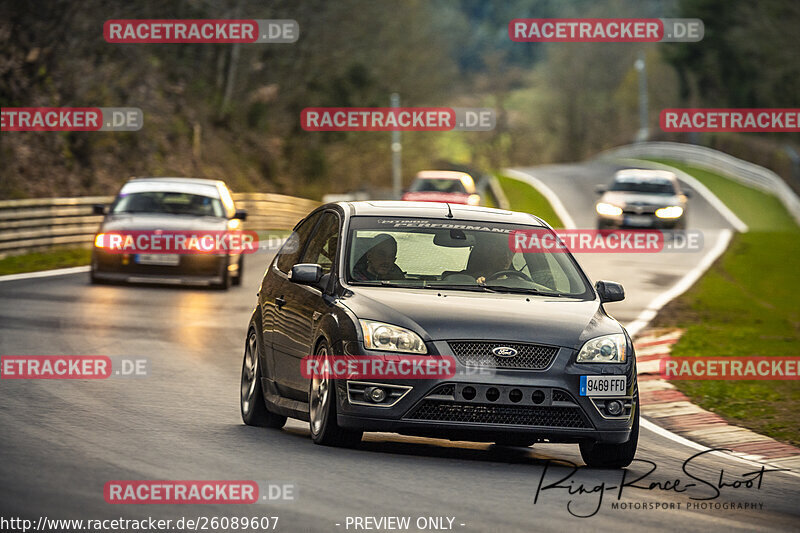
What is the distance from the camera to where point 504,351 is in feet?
29.5

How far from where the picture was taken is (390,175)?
8269cm

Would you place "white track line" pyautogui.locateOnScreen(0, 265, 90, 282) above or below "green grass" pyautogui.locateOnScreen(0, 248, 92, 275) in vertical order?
below

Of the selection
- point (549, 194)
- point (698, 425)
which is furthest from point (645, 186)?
point (698, 425)

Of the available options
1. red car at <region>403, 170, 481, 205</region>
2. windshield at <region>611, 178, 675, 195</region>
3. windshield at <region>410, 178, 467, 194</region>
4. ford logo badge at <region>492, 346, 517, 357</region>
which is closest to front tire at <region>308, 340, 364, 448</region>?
ford logo badge at <region>492, 346, 517, 357</region>

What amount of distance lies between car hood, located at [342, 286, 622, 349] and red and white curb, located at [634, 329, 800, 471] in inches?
79.1

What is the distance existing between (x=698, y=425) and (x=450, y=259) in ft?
10.8

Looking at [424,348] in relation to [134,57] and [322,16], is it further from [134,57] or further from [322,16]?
[322,16]

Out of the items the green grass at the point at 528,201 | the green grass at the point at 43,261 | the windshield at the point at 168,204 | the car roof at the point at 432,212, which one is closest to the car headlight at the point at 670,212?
the green grass at the point at 528,201

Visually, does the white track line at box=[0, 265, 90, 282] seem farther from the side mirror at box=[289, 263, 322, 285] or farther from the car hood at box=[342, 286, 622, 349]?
the car hood at box=[342, 286, 622, 349]

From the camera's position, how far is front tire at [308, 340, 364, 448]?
30.0 feet

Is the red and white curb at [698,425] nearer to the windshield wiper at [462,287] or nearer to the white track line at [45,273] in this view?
the windshield wiper at [462,287]

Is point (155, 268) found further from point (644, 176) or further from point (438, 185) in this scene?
point (438, 185)

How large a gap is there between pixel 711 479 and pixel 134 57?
3728cm

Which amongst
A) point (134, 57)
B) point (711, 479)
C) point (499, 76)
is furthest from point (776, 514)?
point (499, 76)
